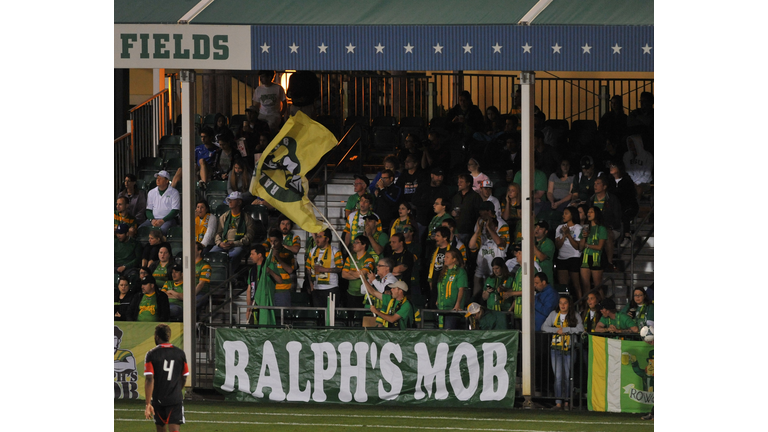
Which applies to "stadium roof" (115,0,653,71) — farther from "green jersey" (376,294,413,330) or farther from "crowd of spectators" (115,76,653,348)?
"green jersey" (376,294,413,330)

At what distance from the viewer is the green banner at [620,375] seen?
44.2 feet

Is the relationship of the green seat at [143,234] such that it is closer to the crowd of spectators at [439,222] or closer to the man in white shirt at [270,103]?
the crowd of spectators at [439,222]

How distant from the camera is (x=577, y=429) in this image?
13062mm

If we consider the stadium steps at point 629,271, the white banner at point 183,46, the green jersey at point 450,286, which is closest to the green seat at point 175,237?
the white banner at point 183,46

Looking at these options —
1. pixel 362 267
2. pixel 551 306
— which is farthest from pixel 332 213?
pixel 551 306

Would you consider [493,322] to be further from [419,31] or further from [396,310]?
[419,31]

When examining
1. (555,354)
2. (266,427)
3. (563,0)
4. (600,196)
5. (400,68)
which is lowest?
(266,427)

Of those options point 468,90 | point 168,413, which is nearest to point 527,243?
point 168,413

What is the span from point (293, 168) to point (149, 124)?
784 centimetres

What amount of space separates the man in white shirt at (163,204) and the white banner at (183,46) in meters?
4.35

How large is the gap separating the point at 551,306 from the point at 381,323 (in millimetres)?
2582

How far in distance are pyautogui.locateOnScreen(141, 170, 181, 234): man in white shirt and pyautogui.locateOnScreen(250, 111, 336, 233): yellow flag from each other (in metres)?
3.25

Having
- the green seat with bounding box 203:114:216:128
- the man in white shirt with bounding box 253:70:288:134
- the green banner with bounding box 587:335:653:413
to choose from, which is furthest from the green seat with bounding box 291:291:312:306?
the green seat with bounding box 203:114:216:128

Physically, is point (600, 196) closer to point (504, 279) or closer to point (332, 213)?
point (504, 279)
